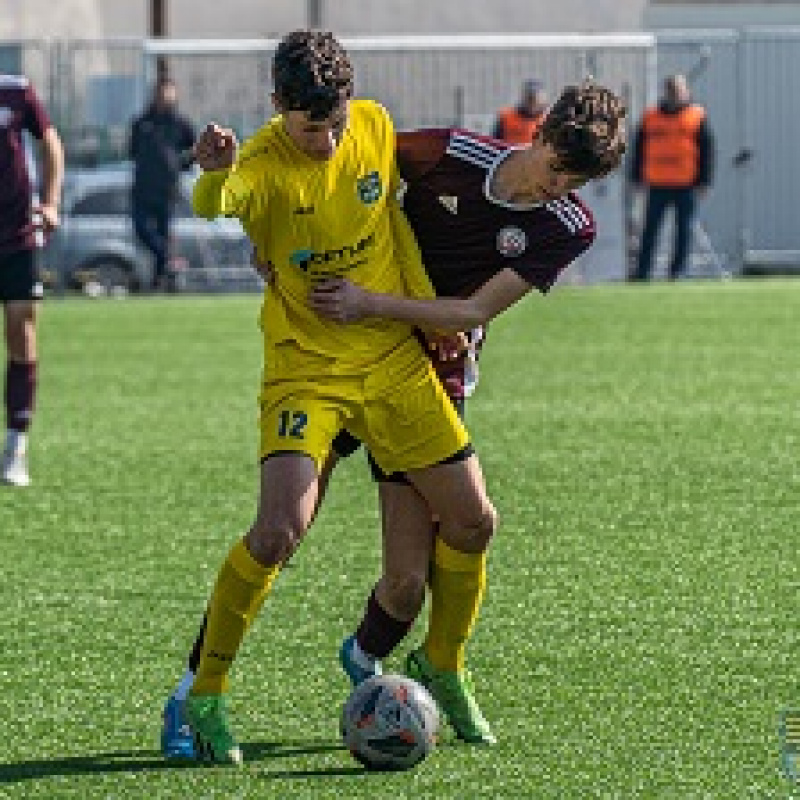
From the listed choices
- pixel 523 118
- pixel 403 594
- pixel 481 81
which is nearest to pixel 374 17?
pixel 481 81

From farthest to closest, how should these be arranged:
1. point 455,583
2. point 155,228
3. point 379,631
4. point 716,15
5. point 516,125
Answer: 1. point 716,15
2. point 155,228
3. point 516,125
4. point 379,631
5. point 455,583

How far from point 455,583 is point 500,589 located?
1982 millimetres

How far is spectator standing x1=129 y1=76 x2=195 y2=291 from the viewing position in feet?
77.0

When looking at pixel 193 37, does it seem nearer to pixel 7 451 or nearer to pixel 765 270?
pixel 765 270

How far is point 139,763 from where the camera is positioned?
239 inches

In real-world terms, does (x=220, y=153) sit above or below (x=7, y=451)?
above

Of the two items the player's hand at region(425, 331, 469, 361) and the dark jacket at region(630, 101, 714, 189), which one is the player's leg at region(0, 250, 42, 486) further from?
the dark jacket at region(630, 101, 714, 189)

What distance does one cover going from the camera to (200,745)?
607 centimetres

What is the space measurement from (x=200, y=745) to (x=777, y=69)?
2157cm

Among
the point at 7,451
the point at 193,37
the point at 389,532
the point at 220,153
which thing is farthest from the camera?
the point at 193,37

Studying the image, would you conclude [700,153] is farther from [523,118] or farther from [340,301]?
→ [340,301]

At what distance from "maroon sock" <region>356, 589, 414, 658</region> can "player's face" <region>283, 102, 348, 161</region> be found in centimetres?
125

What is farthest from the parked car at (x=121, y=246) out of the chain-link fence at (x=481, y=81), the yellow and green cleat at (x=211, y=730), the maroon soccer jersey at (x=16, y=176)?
the yellow and green cleat at (x=211, y=730)

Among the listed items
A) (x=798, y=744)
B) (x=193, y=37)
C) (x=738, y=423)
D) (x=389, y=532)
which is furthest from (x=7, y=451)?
(x=193, y=37)
